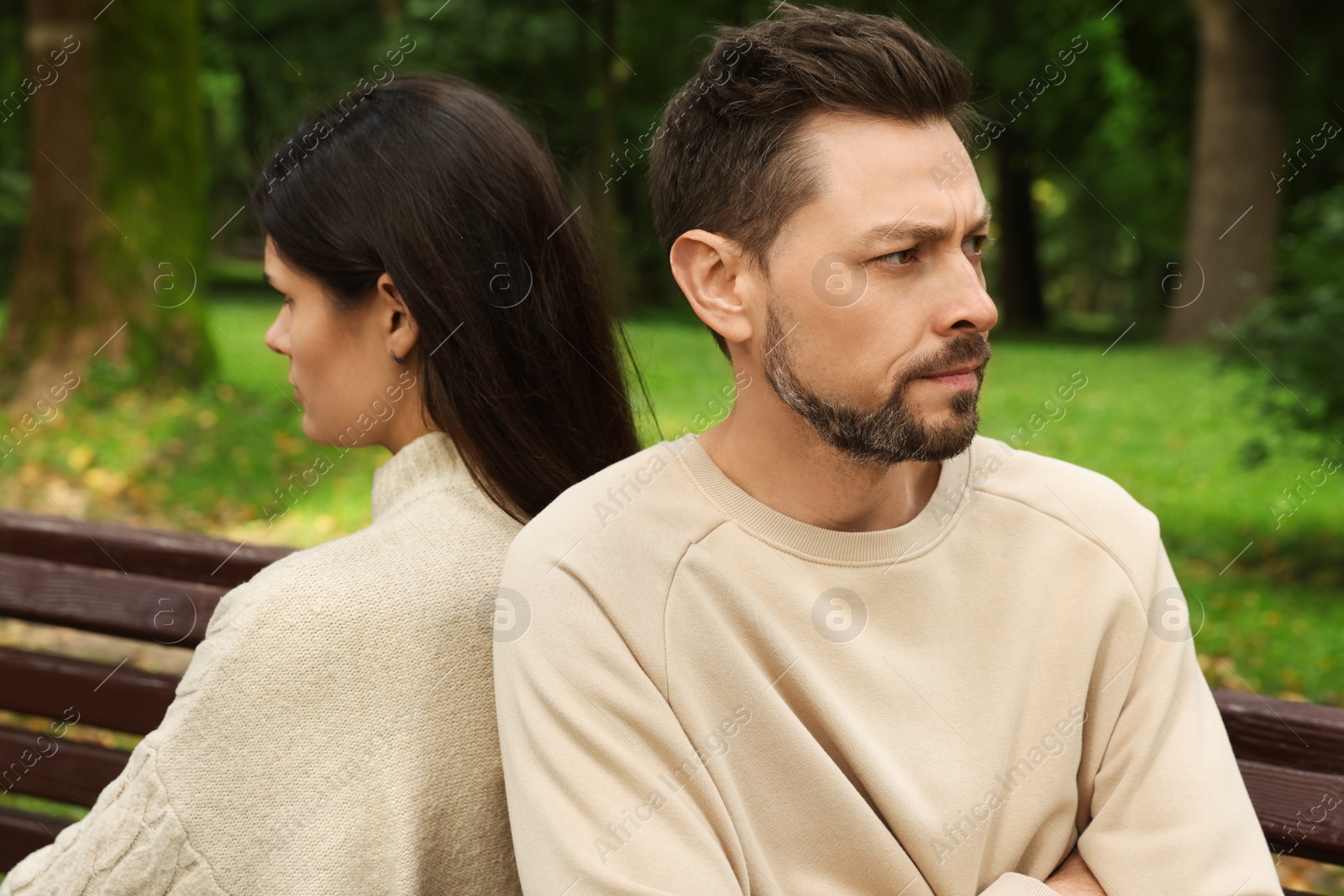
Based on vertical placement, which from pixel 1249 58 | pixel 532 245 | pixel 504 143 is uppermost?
pixel 504 143

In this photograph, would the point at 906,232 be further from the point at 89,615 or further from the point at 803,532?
the point at 89,615

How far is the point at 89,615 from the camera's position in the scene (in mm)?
2889

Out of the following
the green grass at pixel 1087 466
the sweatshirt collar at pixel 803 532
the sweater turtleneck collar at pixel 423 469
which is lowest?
the green grass at pixel 1087 466

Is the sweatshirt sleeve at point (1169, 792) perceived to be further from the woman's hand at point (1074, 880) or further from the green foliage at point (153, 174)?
the green foliage at point (153, 174)

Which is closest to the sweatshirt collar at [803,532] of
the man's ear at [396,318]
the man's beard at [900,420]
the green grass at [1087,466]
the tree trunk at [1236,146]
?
the man's beard at [900,420]

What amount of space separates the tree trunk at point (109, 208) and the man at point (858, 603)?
815 centimetres

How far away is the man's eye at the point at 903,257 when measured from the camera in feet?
5.98

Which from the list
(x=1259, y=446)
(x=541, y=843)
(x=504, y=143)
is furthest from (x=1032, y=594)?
(x=1259, y=446)

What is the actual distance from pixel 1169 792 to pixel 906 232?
0.85 meters

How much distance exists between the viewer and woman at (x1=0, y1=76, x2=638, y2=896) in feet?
5.97

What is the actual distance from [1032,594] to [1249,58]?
1448cm

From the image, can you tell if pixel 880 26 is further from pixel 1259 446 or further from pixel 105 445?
pixel 105 445

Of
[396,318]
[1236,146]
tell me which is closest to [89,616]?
[396,318]

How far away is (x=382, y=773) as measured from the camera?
6.06 feet
